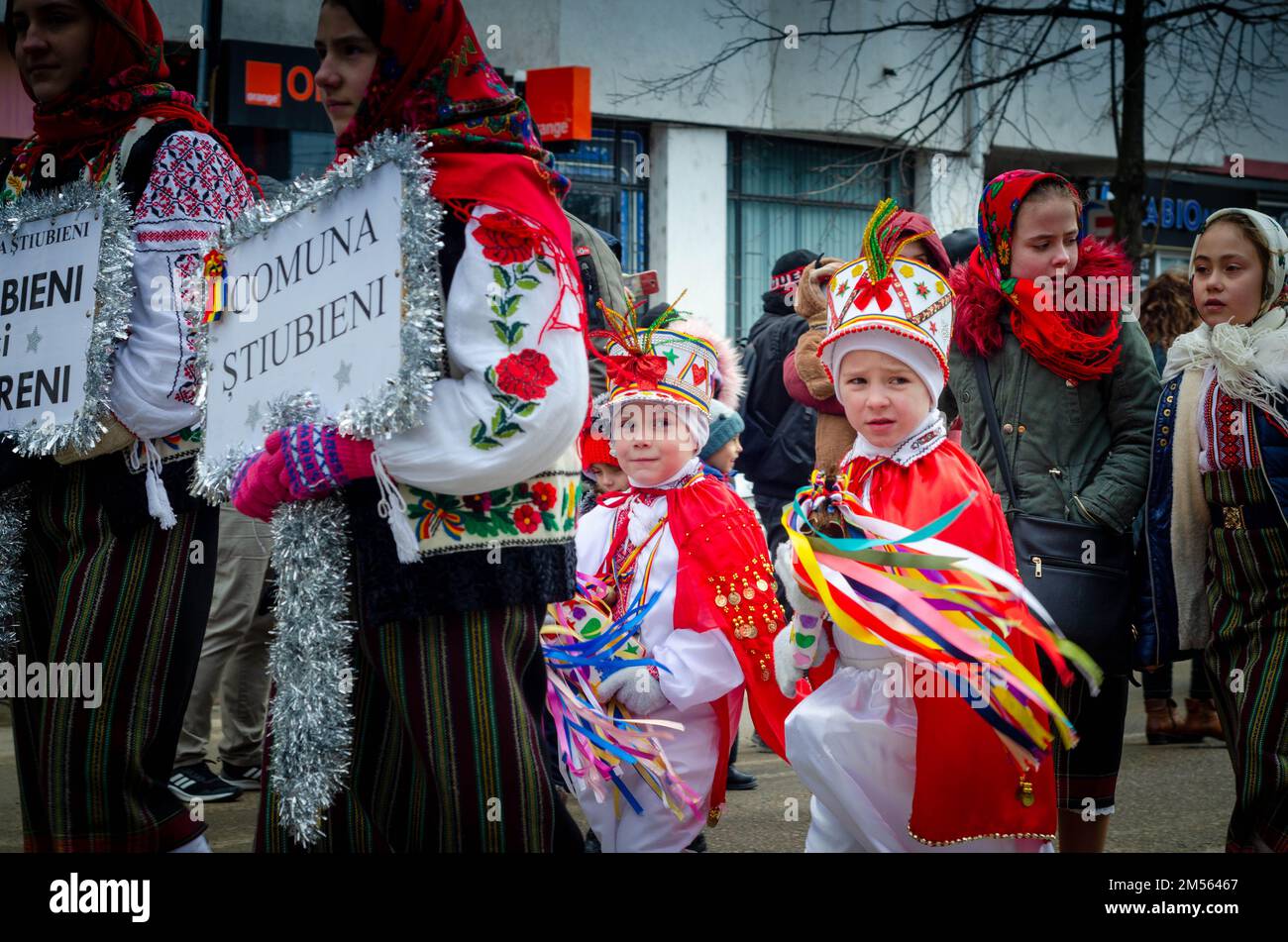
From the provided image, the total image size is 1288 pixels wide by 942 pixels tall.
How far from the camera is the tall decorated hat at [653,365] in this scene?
14.4ft

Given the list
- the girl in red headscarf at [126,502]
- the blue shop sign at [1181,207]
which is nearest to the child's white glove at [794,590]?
the girl in red headscarf at [126,502]

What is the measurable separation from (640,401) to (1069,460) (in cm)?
131

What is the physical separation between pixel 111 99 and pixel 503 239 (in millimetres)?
1380

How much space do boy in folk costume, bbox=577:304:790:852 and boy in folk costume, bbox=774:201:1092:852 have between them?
48 centimetres

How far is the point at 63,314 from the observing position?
133 inches

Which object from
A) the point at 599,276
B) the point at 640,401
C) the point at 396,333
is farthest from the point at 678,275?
the point at 396,333

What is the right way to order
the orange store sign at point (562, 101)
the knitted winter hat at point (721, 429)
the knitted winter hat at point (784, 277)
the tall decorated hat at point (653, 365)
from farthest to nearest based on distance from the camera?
the orange store sign at point (562, 101), the knitted winter hat at point (784, 277), the knitted winter hat at point (721, 429), the tall decorated hat at point (653, 365)

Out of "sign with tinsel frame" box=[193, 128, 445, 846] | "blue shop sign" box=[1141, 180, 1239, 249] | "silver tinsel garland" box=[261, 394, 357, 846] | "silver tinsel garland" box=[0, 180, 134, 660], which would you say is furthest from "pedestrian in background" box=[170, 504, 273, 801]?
"blue shop sign" box=[1141, 180, 1239, 249]

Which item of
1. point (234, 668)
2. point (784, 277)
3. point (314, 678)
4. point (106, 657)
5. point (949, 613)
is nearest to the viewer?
point (314, 678)

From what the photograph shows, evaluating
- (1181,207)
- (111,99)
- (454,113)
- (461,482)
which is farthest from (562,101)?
(1181,207)

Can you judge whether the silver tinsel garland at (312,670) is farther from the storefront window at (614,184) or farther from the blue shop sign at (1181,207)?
the blue shop sign at (1181,207)

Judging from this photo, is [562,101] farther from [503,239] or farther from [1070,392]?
[503,239]

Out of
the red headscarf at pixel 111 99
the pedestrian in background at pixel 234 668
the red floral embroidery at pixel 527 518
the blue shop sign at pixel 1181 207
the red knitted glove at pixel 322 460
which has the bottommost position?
the pedestrian in background at pixel 234 668

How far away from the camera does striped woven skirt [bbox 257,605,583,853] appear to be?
2643 millimetres
